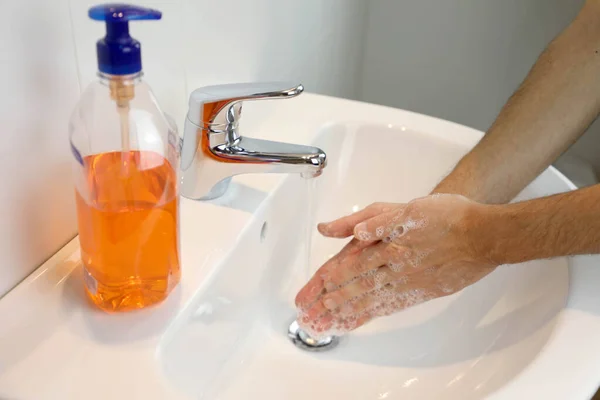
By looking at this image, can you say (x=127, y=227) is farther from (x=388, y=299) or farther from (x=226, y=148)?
(x=388, y=299)

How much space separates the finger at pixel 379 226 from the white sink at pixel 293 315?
0.35ft

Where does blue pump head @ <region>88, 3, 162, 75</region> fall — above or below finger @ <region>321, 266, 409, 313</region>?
above

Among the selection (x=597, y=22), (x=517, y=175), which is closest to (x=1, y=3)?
(x=517, y=175)

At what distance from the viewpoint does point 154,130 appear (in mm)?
488

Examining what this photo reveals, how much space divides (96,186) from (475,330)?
41cm

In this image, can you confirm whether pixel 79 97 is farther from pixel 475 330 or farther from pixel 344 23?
pixel 344 23

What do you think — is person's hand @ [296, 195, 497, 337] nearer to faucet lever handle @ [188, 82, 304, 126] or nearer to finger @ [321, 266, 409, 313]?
finger @ [321, 266, 409, 313]

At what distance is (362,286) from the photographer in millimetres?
614

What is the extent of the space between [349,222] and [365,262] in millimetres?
51

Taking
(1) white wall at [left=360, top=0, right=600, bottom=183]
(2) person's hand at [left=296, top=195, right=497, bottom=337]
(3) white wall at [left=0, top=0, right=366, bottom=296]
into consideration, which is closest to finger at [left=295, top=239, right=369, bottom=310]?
(2) person's hand at [left=296, top=195, right=497, bottom=337]

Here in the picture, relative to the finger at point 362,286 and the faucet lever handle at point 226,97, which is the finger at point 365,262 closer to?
the finger at point 362,286

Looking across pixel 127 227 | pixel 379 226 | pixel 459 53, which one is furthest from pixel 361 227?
pixel 459 53

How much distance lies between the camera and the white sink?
1.47ft

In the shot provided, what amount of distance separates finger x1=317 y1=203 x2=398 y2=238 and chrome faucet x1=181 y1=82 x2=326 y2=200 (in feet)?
0.22
